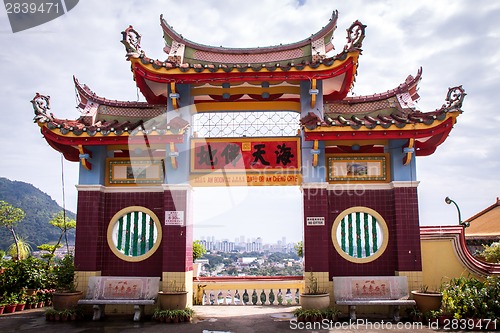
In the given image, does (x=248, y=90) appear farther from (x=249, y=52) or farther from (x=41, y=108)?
(x=41, y=108)

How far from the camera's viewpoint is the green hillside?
57.1m

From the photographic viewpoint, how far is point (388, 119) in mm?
10227

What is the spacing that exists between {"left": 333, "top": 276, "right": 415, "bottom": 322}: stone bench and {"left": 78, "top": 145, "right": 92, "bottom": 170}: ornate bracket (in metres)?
6.37

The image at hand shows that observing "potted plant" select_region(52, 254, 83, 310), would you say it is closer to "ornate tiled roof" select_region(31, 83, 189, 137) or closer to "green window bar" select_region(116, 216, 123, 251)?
"green window bar" select_region(116, 216, 123, 251)

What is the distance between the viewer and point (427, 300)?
906 cm

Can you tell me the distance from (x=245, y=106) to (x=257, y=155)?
135 cm

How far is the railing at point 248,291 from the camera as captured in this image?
12008 mm

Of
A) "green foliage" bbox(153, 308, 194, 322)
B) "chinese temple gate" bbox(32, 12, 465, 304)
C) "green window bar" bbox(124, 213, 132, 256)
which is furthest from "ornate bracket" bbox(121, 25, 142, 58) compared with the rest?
"green foliage" bbox(153, 308, 194, 322)

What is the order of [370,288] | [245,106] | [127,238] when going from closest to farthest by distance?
[370,288] → [127,238] → [245,106]

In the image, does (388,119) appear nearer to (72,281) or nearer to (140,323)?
(140,323)

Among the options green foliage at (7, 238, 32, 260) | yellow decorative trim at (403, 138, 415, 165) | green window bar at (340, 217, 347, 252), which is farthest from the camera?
green foliage at (7, 238, 32, 260)

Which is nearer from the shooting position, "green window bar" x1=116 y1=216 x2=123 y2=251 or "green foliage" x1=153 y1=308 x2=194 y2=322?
"green foliage" x1=153 y1=308 x2=194 y2=322

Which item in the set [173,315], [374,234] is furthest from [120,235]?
[374,234]

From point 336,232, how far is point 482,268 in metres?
3.39
